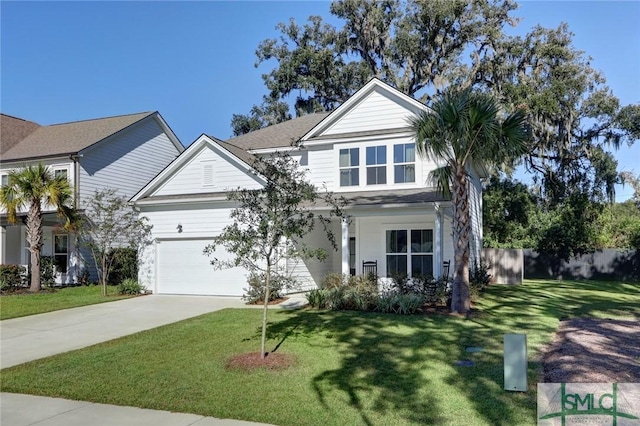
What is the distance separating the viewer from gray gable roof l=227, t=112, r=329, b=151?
20516 mm

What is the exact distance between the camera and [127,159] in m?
24.8

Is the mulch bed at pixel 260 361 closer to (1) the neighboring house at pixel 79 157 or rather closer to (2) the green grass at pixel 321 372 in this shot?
(2) the green grass at pixel 321 372

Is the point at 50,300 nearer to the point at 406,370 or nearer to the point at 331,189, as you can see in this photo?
the point at 331,189

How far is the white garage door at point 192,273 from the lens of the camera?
1736cm

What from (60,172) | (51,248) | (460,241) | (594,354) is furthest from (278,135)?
(594,354)

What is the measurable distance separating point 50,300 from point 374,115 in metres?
13.2

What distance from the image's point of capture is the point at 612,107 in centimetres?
2611

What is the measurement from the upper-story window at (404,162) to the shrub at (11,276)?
53.1 ft

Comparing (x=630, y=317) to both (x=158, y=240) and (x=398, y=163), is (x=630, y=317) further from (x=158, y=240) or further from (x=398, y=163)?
(x=158, y=240)

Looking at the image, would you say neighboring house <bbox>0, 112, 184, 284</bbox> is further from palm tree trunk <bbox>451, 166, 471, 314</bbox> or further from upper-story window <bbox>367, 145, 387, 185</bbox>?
palm tree trunk <bbox>451, 166, 471, 314</bbox>

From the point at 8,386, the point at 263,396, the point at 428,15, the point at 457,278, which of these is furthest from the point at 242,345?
the point at 428,15

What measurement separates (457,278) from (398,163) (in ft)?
20.0

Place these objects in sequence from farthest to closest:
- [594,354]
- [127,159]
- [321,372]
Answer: [127,159], [594,354], [321,372]

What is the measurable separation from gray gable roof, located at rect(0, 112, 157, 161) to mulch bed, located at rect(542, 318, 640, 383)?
2108cm
